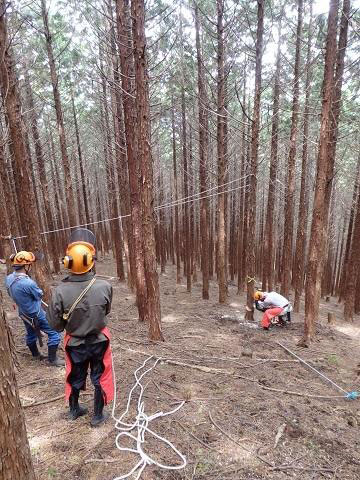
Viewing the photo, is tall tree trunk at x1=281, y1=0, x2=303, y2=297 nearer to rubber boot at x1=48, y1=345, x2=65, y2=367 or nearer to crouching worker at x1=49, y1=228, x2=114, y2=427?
rubber boot at x1=48, y1=345, x2=65, y2=367

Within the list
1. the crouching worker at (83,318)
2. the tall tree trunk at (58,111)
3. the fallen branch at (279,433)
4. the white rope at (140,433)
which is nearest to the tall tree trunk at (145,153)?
the white rope at (140,433)

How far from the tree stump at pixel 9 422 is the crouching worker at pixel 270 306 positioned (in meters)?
8.05

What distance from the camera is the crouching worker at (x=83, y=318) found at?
295cm

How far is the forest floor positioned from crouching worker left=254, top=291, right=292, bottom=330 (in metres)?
2.13

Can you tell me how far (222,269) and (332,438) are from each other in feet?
29.1

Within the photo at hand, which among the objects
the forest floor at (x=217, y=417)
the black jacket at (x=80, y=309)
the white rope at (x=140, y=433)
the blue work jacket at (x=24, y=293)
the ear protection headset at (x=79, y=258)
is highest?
the ear protection headset at (x=79, y=258)

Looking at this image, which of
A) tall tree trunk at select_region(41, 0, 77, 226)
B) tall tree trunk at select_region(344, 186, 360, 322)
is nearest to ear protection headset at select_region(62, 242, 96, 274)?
tall tree trunk at select_region(41, 0, 77, 226)

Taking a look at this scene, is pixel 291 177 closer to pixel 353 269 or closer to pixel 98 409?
pixel 353 269

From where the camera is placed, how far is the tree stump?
1.49 meters

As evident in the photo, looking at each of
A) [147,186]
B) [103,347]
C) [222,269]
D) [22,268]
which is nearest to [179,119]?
[222,269]

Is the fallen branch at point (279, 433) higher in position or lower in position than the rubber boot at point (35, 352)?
lower

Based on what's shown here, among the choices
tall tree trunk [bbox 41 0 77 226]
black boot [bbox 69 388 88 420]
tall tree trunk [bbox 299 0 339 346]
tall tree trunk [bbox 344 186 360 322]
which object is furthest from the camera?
tall tree trunk [bbox 344 186 360 322]

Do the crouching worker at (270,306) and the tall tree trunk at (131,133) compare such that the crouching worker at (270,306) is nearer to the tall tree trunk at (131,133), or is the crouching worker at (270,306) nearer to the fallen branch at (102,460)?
the tall tree trunk at (131,133)

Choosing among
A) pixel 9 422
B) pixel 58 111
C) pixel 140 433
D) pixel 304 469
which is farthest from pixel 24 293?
pixel 58 111
